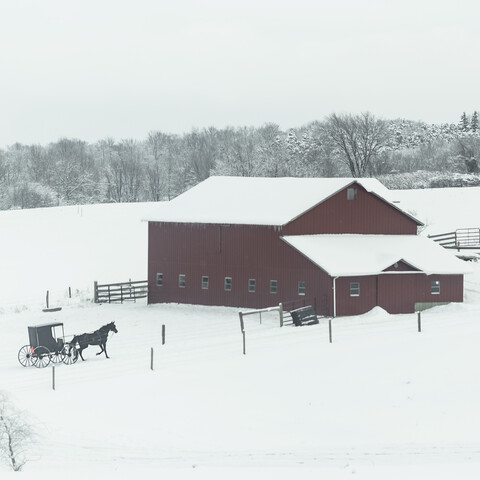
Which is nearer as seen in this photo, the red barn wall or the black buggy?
the black buggy

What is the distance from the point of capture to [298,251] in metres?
37.1

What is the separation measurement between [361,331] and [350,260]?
6.03 meters

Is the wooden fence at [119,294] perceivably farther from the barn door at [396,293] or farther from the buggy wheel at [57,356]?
the buggy wheel at [57,356]

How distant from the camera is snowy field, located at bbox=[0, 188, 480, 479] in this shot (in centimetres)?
1847

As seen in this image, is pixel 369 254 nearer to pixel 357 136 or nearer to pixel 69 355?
pixel 69 355

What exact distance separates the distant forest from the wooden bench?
59.4m

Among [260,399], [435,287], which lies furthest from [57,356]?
[435,287]

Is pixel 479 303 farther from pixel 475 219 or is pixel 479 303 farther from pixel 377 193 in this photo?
pixel 475 219

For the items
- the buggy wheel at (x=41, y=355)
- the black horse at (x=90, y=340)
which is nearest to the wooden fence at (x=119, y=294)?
the black horse at (x=90, y=340)

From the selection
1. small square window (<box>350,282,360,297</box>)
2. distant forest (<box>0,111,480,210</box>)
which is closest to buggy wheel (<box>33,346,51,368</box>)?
small square window (<box>350,282,360,297</box>)

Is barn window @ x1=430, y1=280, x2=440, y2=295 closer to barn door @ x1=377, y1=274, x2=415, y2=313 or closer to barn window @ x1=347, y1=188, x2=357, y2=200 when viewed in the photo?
barn door @ x1=377, y1=274, x2=415, y2=313

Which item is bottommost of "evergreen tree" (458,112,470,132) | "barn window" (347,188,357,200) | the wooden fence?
the wooden fence

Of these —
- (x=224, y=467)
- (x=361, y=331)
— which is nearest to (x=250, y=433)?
(x=224, y=467)

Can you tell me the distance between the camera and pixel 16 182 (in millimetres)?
112750
